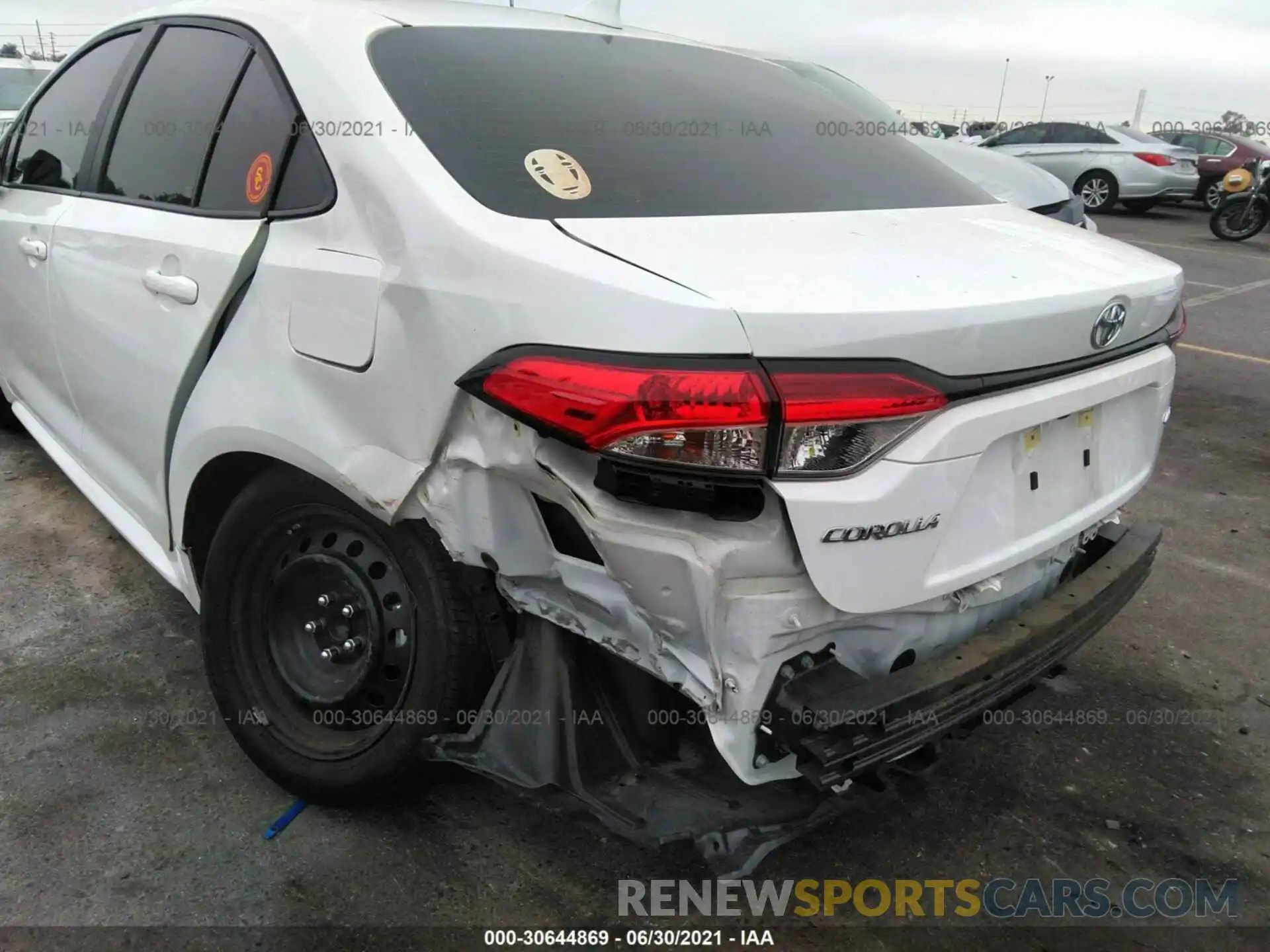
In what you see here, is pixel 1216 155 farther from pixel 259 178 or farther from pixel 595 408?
pixel 595 408

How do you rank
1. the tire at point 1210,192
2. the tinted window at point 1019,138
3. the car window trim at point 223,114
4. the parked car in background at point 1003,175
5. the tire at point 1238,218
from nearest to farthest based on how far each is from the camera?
the car window trim at point 223,114 < the parked car in background at point 1003,175 < the tire at point 1238,218 < the tire at point 1210,192 < the tinted window at point 1019,138

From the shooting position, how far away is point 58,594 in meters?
3.17

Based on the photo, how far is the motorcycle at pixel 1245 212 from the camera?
12.9 m

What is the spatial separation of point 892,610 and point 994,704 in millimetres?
414

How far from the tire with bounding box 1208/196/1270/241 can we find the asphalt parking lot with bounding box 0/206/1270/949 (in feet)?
39.6

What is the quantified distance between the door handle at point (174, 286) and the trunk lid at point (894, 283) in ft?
3.25

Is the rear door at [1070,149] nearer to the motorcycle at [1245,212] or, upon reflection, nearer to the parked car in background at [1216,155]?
the parked car in background at [1216,155]

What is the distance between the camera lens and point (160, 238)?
90.5 inches

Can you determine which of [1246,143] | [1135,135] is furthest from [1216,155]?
[1135,135]

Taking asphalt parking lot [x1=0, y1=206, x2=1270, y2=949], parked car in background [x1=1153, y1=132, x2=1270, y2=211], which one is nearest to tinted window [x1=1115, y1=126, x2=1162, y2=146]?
parked car in background [x1=1153, y1=132, x2=1270, y2=211]

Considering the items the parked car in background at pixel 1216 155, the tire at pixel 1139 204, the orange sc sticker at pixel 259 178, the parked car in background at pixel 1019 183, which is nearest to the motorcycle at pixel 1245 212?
the tire at pixel 1139 204

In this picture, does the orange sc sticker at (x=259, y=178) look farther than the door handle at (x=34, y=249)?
No

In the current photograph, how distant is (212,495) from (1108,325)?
2.01 metres

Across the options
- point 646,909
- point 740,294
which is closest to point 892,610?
point 740,294
